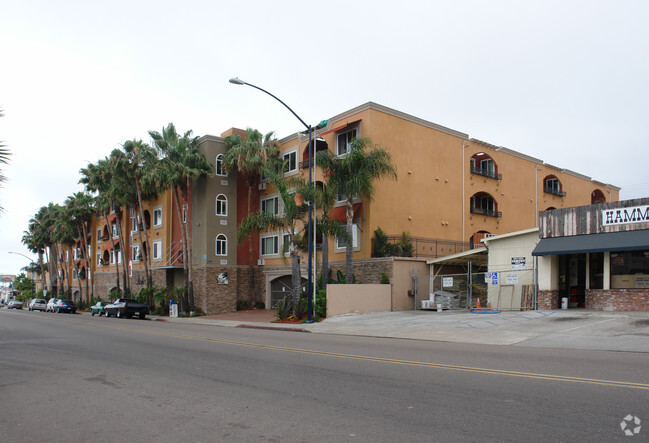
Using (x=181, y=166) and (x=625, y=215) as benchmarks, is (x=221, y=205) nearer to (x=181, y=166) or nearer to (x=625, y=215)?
(x=181, y=166)

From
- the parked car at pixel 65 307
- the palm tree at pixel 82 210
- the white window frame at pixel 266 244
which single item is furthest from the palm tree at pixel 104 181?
the white window frame at pixel 266 244

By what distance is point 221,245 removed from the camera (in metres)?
38.0

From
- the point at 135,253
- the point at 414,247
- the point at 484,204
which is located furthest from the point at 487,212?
the point at 135,253

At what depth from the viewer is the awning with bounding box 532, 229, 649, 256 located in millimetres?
19891

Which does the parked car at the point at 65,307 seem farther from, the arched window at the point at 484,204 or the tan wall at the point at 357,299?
the arched window at the point at 484,204

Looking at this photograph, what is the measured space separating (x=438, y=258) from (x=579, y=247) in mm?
9175

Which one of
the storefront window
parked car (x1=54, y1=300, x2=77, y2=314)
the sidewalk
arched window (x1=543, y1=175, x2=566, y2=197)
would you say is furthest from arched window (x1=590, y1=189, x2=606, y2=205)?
parked car (x1=54, y1=300, x2=77, y2=314)

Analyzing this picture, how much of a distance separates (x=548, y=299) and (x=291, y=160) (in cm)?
1936

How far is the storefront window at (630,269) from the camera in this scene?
20.5 metres

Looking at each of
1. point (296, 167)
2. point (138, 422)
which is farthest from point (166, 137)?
point (138, 422)

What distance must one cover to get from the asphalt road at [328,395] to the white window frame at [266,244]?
24315mm

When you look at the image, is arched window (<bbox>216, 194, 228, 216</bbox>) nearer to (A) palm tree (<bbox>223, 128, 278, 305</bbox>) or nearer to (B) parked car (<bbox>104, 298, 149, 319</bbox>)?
(A) palm tree (<bbox>223, 128, 278, 305</bbox>)

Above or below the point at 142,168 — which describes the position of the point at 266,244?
below

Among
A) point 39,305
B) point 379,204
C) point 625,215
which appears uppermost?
point 379,204
